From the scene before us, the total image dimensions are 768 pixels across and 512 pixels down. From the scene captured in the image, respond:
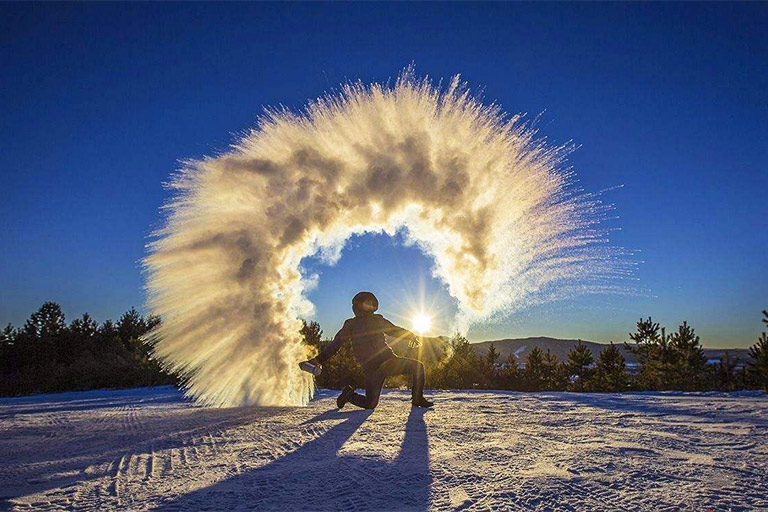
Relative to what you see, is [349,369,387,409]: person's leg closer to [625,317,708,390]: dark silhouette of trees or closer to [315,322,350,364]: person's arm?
[315,322,350,364]: person's arm

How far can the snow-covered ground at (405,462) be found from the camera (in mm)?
2471

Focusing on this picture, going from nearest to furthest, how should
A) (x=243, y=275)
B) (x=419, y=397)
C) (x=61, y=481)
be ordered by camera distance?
(x=61, y=481) < (x=419, y=397) < (x=243, y=275)

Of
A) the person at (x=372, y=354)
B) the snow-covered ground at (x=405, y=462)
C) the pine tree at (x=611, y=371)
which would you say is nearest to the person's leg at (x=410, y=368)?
the person at (x=372, y=354)

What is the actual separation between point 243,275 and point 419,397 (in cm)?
377

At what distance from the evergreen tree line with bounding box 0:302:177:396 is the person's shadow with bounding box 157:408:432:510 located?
1067 cm

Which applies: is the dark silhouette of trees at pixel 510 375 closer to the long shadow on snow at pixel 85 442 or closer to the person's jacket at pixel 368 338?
the person's jacket at pixel 368 338

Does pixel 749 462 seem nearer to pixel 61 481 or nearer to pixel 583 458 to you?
pixel 583 458

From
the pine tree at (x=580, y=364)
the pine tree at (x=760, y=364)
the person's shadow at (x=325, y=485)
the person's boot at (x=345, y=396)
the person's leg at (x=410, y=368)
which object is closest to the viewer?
the person's shadow at (x=325, y=485)

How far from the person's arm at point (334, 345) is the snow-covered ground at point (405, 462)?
1291mm

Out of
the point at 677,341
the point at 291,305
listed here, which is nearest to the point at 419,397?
the point at 291,305

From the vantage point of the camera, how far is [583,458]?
319 centimetres

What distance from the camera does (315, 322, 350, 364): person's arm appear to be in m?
6.94

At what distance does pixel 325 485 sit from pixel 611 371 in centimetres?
1353

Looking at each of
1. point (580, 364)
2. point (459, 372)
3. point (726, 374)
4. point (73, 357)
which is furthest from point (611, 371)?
point (73, 357)
